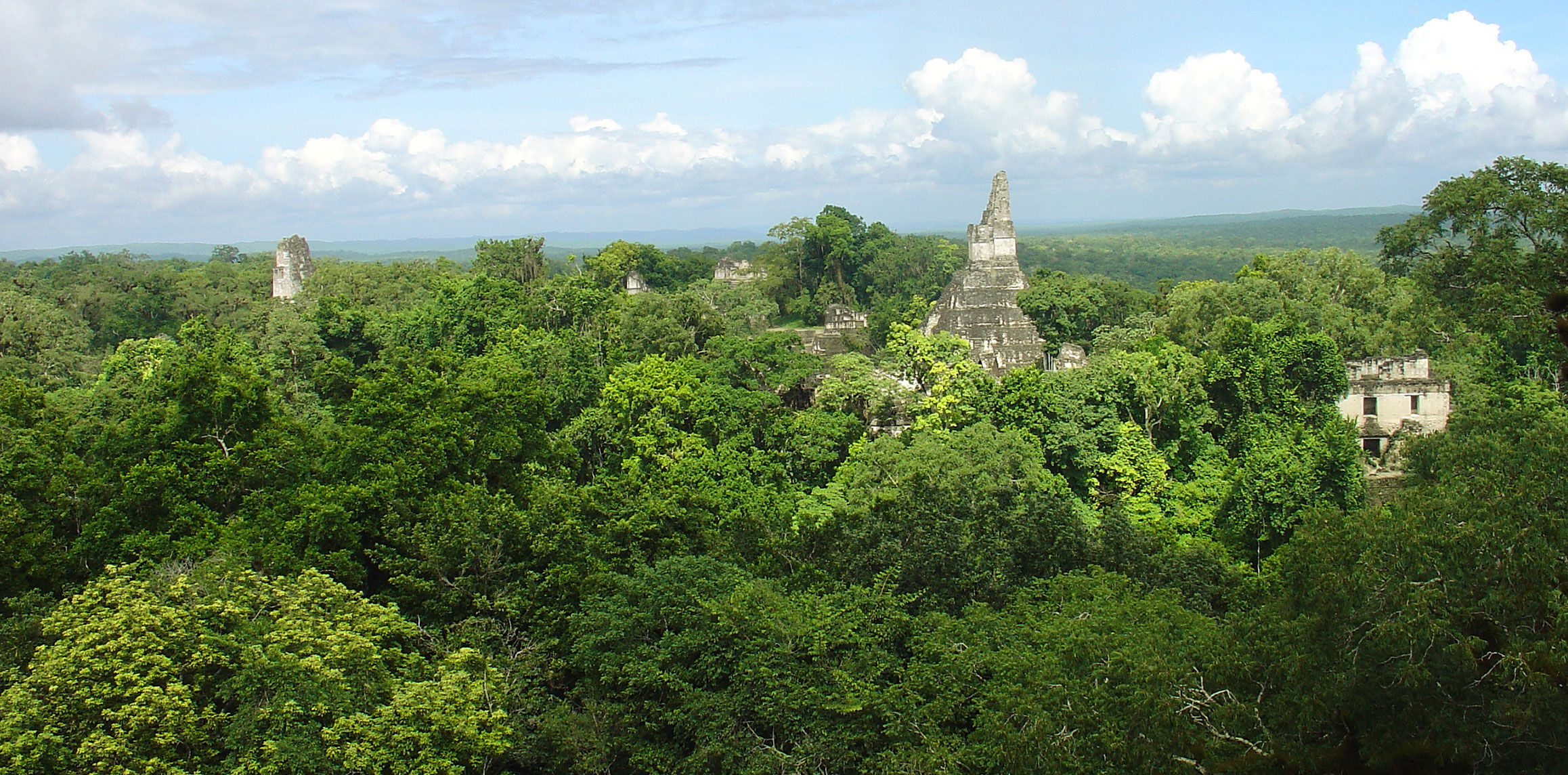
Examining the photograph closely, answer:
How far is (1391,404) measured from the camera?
85.1ft

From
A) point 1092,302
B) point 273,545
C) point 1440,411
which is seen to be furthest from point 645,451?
point 1092,302

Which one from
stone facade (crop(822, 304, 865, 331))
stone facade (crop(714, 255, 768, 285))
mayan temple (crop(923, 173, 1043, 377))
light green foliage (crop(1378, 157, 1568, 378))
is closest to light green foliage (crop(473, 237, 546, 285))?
stone facade (crop(822, 304, 865, 331))

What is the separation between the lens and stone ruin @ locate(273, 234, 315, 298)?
165 feet

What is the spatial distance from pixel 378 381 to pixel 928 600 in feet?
32.6

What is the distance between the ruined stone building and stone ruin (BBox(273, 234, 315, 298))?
4339cm

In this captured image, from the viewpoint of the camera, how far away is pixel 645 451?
2152 centimetres

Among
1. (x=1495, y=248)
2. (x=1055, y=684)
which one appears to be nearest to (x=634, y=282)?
(x=1495, y=248)

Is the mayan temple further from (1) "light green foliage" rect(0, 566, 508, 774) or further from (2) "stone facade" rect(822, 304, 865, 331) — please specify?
(1) "light green foliage" rect(0, 566, 508, 774)

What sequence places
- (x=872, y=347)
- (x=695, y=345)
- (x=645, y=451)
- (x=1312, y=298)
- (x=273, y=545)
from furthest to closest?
(x=872, y=347), (x=1312, y=298), (x=695, y=345), (x=645, y=451), (x=273, y=545)

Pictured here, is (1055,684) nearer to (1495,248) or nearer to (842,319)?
(1495,248)

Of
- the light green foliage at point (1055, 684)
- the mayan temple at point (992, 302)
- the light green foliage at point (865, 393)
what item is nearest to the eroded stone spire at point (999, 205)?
the mayan temple at point (992, 302)

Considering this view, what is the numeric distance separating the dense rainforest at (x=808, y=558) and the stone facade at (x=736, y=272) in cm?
2975

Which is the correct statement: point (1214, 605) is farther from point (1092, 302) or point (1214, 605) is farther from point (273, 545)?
point (1092, 302)

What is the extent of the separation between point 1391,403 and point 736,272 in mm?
38523
